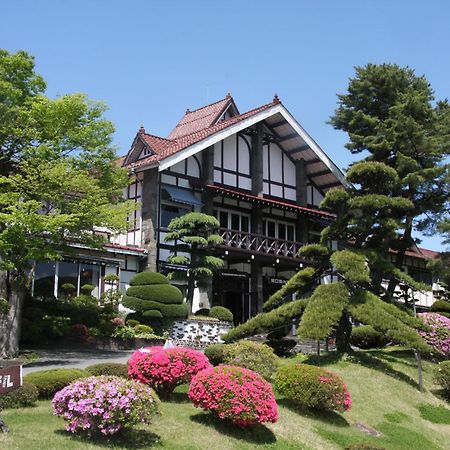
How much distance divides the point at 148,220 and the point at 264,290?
835 cm

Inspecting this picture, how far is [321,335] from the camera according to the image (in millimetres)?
→ 19797

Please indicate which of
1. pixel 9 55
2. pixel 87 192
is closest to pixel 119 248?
pixel 87 192

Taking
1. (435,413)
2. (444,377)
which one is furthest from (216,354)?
(444,377)

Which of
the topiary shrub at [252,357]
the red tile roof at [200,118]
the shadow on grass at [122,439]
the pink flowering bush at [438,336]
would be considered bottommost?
the shadow on grass at [122,439]

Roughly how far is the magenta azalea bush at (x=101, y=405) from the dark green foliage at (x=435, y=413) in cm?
1059

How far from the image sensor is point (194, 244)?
93.6ft

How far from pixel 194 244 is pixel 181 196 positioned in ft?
10.2

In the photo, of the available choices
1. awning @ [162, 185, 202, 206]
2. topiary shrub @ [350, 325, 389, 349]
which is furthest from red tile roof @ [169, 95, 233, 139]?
topiary shrub @ [350, 325, 389, 349]

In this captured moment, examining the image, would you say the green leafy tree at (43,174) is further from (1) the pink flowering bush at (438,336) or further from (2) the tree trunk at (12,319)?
(1) the pink flowering bush at (438,336)

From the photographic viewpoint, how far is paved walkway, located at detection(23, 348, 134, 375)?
60.7 ft

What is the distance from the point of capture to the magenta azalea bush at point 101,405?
1022 cm

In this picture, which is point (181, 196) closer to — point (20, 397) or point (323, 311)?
point (323, 311)

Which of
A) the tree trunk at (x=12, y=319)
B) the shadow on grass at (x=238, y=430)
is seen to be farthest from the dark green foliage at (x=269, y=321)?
the shadow on grass at (x=238, y=430)

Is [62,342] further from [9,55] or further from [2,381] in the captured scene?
[2,381]
